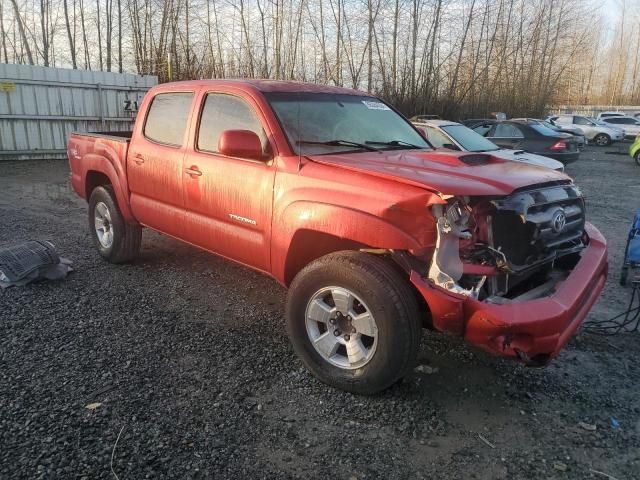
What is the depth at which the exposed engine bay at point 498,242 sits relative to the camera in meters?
2.77

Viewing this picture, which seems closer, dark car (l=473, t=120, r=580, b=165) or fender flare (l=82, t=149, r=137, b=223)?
fender flare (l=82, t=149, r=137, b=223)

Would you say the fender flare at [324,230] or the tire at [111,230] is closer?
the fender flare at [324,230]

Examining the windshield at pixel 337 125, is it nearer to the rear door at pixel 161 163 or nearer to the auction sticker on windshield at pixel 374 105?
the auction sticker on windshield at pixel 374 105

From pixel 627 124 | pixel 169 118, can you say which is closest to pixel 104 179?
pixel 169 118

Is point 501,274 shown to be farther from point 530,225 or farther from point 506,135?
point 506,135

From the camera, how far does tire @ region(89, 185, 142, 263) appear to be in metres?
5.32

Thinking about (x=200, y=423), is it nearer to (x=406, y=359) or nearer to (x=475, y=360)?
(x=406, y=359)

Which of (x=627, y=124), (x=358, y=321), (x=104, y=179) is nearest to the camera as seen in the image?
(x=358, y=321)

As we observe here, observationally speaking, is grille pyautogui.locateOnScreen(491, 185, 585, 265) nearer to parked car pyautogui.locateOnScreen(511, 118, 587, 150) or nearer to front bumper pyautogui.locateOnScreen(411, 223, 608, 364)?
front bumper pyautogui.locateOnScreen(411, 223, 608, 364)

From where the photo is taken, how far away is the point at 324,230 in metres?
3.17

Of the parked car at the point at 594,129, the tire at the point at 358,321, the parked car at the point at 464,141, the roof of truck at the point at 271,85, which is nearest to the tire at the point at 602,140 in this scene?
the parked car at the point at 594,129

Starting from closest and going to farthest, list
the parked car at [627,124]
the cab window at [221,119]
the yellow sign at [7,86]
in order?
the cab window at [221,119]
the yellow sign at [7,86]
the parked car at [627,124]

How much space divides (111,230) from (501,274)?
4.15 m

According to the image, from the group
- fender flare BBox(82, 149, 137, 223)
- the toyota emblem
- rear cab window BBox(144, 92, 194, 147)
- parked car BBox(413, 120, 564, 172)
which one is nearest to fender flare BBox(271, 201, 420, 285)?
the toyota emblem
